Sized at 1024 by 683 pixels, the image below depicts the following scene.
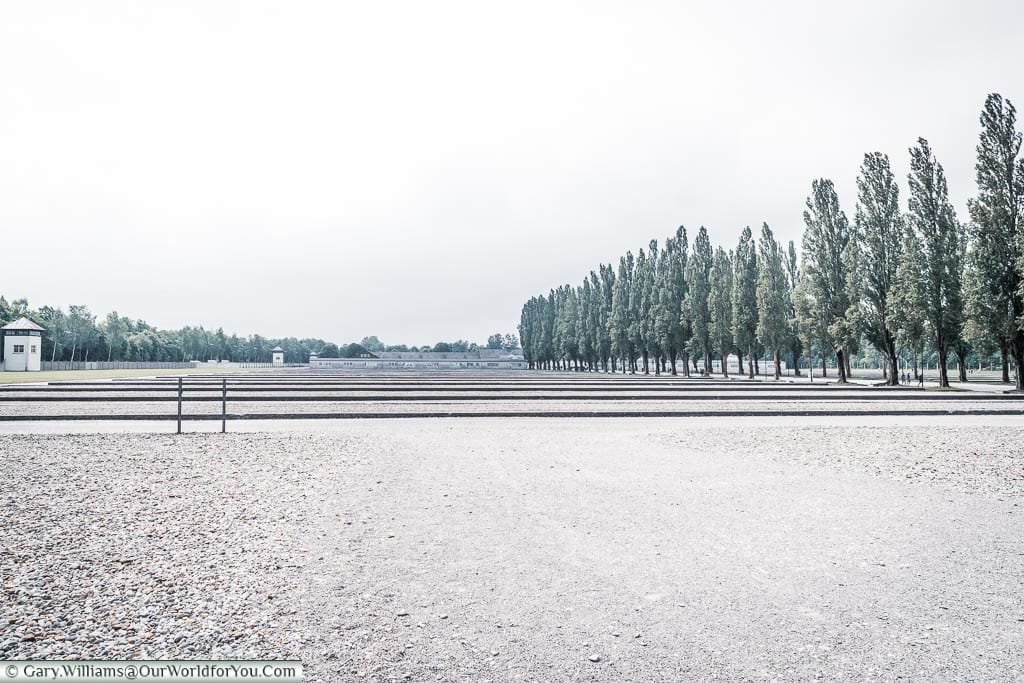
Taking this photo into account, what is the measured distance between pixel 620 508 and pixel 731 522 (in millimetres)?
1132

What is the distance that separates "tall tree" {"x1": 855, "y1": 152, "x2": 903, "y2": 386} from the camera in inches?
1636

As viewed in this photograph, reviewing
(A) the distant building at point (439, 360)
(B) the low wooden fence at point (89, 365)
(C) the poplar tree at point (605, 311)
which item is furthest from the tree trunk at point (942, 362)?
(A) the distant building at point (439, 360)

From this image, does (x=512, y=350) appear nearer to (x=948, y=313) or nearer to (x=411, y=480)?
(x=948, y=313)

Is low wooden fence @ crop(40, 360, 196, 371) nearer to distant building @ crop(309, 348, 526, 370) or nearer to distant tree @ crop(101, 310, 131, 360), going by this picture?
distant tree @ crop(101, 310, 131, 360)

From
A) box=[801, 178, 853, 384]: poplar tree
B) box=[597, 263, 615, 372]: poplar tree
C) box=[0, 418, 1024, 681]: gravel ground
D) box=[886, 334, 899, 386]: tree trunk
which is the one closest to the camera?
box=[0, 418, 1024, 681]: gravel ground

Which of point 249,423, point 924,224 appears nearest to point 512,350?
point 924,224

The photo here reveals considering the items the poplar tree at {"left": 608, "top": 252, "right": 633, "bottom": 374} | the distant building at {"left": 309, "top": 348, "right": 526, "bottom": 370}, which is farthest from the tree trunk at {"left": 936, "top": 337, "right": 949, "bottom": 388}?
the distant building at {"left": 309, "top": 348, "right": 526, "bottom": 370}

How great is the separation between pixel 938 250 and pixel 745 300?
18.2m

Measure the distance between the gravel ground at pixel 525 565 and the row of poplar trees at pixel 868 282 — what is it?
29593 mm

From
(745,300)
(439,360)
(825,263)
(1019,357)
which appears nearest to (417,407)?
(1019,357)

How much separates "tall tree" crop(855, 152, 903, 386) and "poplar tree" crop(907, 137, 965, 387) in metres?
2.77

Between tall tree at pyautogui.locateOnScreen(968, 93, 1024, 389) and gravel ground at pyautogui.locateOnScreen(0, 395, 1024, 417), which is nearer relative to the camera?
gravel ground at pyautogui.locateOnScreen(0, 395, 1024, 417)

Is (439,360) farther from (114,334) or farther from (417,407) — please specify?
(417,407)

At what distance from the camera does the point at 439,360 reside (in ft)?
531
